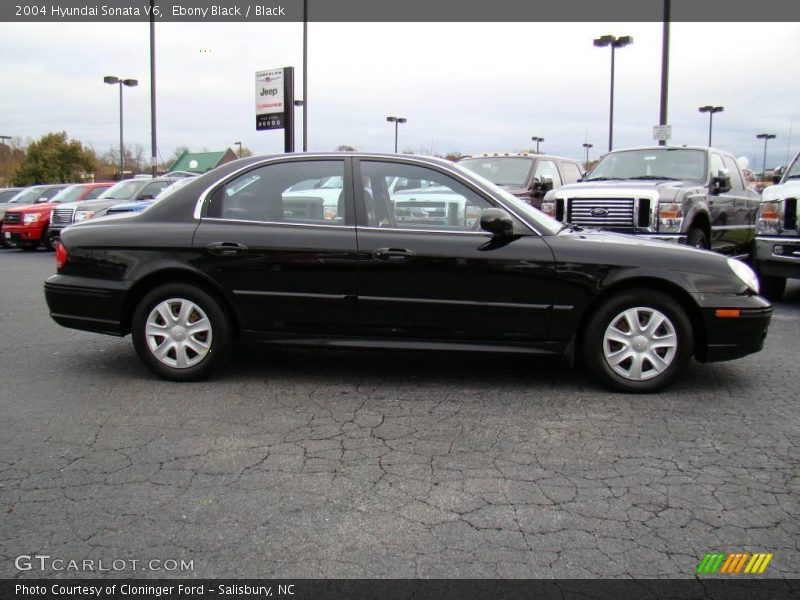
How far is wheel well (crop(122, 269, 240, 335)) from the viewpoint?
17.1 feet

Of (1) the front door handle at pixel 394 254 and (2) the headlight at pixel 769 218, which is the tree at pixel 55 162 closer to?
(2) the headlight at pixel 769 218

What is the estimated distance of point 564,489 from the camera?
3.47 m

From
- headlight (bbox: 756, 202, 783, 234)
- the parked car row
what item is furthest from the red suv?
headlight (bbox: 756, 202, 783, 234)

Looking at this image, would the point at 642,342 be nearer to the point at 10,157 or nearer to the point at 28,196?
the point at 28,196

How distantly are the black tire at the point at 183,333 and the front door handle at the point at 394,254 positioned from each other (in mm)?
1192

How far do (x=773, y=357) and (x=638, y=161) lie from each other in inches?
193

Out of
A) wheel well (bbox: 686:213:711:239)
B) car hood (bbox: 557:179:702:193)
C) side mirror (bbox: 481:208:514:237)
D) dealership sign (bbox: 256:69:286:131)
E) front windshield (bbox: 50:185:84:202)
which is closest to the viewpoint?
side mirror (bbox: 481:208:514:237)

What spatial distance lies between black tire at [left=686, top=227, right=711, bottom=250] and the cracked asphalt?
3.85m

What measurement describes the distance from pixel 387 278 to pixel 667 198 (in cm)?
519

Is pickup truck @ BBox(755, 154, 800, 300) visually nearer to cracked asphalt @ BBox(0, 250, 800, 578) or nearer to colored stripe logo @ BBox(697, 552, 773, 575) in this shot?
cracked asphalt @ BBox(0, 250, 800, 578)

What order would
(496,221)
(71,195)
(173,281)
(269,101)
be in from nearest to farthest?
(496,221) < (173,281) < (71,195) < (269,101)

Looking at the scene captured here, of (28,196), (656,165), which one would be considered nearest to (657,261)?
(656,165)

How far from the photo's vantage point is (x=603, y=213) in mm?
9102
